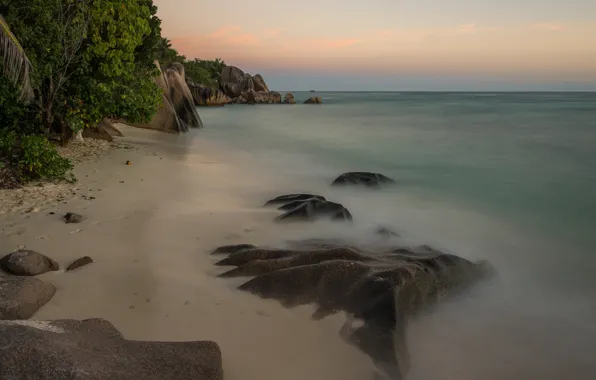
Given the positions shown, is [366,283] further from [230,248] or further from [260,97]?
[260,97]

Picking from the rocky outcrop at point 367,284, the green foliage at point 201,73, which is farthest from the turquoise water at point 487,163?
the green foliage at point 201,73

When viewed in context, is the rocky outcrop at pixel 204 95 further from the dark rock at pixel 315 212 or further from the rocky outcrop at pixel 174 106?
the dark rock at pixel 315 212

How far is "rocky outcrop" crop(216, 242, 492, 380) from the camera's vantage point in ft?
12.4

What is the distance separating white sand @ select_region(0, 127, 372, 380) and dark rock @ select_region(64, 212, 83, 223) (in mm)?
108

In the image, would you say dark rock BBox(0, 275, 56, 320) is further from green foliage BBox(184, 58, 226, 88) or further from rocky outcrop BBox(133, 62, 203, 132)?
green foliage BBox(184, 58, 226, 88)

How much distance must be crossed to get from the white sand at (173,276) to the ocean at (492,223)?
40.4 inches

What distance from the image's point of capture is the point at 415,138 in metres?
22.6

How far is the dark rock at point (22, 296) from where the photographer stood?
3773 mm

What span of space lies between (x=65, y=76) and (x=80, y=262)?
8.04 meters

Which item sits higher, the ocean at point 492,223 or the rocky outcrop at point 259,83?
the rocky outcrop at point 259,83

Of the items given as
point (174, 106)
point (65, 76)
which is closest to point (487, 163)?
point (65, 76)

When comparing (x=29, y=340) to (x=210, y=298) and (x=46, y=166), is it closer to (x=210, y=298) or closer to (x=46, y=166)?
(x=210, y=298)

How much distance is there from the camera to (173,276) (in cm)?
495

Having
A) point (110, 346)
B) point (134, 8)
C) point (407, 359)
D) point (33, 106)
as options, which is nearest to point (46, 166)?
point (33, 106)
